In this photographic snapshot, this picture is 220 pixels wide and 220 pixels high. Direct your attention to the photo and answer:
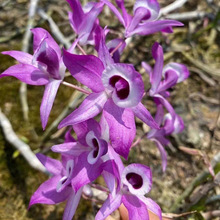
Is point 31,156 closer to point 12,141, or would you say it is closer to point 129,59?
point 12,141

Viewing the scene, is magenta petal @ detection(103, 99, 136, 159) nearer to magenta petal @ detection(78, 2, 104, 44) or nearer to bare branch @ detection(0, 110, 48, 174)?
magenta petal @ detection(78, 2, 104, 44)

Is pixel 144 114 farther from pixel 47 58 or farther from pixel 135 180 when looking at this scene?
pixel 47 58

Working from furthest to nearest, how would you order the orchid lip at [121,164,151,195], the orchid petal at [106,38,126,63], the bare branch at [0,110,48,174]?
the bare branch at [0,110,48,174] < the orchid petal at [106,38,126,63] < the orchid lip at [121,164,151,195]

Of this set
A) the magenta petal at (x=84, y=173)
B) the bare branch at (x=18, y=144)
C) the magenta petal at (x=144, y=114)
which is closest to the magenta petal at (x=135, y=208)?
the magenta petal at (x=84, y=173)

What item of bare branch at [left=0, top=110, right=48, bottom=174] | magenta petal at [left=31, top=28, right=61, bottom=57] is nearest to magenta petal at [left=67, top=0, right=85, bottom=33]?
magenta petal at [left=31, top=28, right=61, bottom=57]

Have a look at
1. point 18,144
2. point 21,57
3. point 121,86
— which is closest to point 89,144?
point 121,86

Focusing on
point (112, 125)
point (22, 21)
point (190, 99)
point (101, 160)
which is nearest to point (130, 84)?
point (112, 125)
